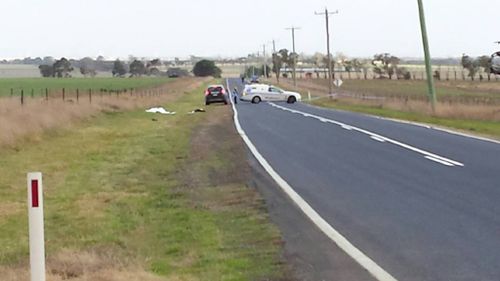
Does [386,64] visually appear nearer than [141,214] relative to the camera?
No

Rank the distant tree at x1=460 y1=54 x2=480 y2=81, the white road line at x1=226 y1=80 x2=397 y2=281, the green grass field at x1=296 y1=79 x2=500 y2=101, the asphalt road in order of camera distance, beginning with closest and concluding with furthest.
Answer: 1. the white road line at x1=226 y1=80 x2=397 y2=281
2. the asphalt road
3. the green grass field at x1=296 y1=79 x2=500 y2=101
4. the distant tree at x1=460 y1=54 x2=480 y2=81

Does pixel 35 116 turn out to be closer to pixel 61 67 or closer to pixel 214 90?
pixel 214 90

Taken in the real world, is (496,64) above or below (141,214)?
above

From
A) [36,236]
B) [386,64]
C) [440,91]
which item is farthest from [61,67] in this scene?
[36,236]

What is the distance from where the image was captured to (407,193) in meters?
13.0

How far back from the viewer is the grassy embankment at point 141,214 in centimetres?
846

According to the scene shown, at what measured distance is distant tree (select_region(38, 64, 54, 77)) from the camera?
7264 inches

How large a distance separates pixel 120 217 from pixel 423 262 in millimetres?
4851

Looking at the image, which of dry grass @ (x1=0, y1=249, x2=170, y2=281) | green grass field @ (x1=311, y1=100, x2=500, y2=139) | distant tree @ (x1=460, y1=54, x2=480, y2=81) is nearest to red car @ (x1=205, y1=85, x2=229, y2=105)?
green grass field @ (x1=311, y1=100, x2=500, y2=139)

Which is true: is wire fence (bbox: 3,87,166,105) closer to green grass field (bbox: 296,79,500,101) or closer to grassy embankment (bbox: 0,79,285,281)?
grassy embankment (bbox: 0,79,285,281)

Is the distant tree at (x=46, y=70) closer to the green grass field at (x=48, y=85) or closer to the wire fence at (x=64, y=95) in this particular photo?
the green grass field at (x=48, y=85)

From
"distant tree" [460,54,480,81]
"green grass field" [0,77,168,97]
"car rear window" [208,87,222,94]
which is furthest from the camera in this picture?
"distant tree" [460,54,480,81]

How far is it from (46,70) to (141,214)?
17730 centimetres

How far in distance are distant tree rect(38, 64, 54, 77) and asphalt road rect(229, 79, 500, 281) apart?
165 m
